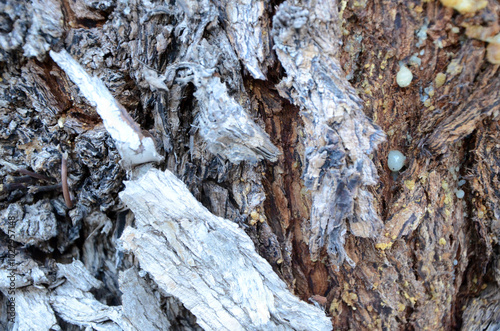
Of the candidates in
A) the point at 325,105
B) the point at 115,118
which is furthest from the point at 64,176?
the point at 325,105

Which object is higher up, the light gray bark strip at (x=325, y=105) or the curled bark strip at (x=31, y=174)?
the light gray bark strip at (x=325, y=105)

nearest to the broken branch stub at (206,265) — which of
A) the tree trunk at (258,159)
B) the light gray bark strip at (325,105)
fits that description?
the tree trunk at (258,159)

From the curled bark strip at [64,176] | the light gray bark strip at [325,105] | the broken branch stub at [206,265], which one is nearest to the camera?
the light gray bark strip at [325,105]

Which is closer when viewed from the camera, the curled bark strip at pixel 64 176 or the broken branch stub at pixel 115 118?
the broken branch stub at pixel 115 118

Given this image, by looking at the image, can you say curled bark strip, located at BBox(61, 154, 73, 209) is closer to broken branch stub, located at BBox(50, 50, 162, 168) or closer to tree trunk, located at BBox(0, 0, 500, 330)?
tree trunk, located at BBox(0, 0, 500, 330)

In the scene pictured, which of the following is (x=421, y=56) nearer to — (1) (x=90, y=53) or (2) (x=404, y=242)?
(2) (x=404, y=242)

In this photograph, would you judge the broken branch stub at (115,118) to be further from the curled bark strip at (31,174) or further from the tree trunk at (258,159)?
the curled bark strip at (31,174)
